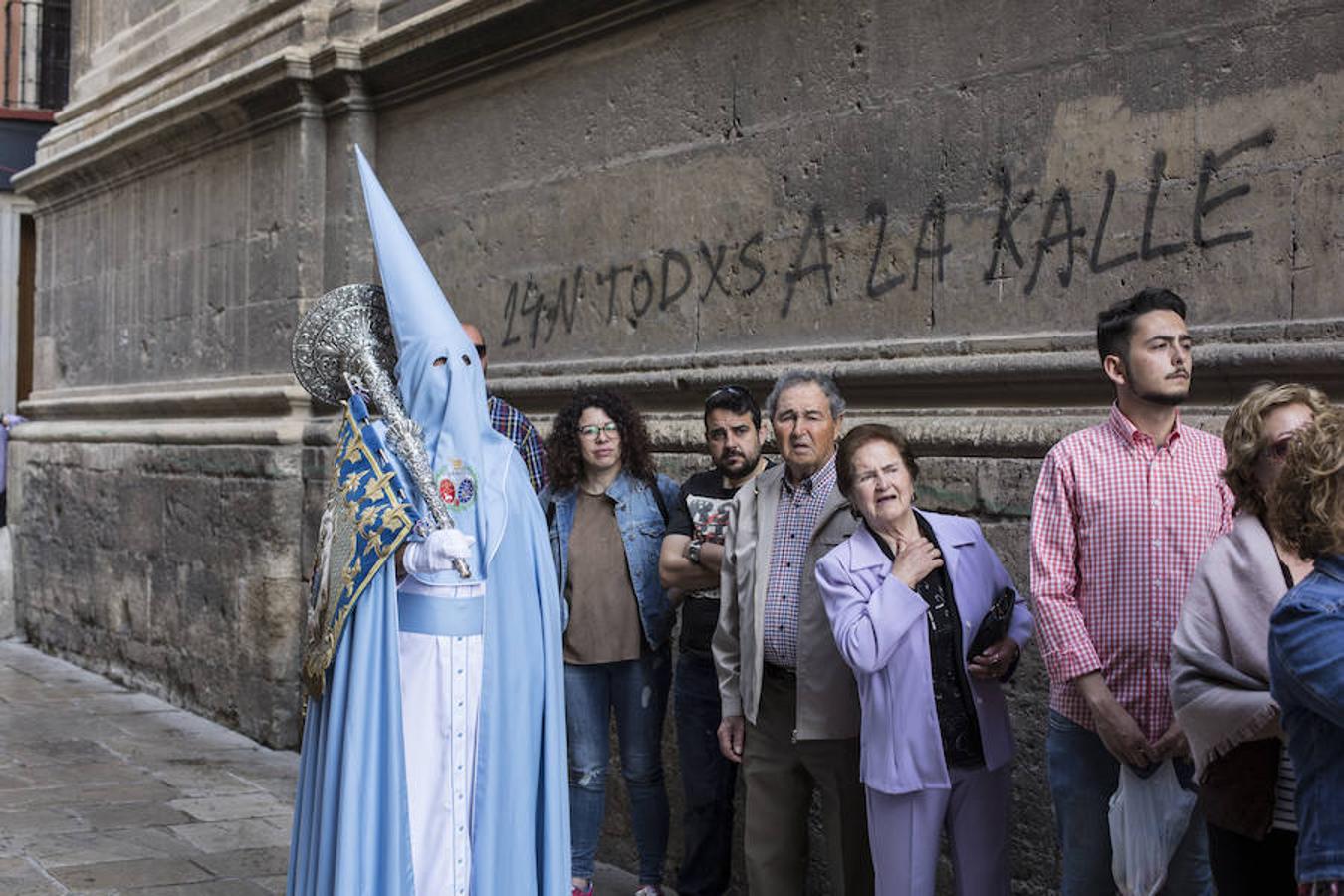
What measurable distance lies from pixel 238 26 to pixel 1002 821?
745 cm

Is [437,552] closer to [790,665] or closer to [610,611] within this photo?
[790,665]

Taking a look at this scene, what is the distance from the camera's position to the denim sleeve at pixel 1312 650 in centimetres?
274

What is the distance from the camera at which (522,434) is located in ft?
21.2

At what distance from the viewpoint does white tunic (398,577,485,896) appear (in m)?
4.68

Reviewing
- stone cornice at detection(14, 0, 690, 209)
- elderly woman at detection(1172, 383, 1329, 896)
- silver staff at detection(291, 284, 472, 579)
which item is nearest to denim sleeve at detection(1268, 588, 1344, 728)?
elderly woman at detection(1172, 383, 1329, 896)

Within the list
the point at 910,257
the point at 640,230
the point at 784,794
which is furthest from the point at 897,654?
the point at 640,230

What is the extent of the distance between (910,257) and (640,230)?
5.31 feet

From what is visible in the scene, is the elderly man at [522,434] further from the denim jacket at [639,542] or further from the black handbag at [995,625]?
the black handbag at [995,625]

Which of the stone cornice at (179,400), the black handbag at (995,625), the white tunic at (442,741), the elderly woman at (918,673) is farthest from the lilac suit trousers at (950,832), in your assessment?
the stone cornice at (179,400)

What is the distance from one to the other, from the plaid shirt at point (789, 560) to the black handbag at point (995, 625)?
58 cm

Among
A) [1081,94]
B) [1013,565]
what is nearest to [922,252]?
[1081,94]

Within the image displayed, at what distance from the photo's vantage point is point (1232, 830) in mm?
3340

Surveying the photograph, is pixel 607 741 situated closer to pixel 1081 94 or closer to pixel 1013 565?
pixel 1013 565

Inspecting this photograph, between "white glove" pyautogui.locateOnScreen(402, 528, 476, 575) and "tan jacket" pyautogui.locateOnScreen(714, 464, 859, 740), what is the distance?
0.82 metres
